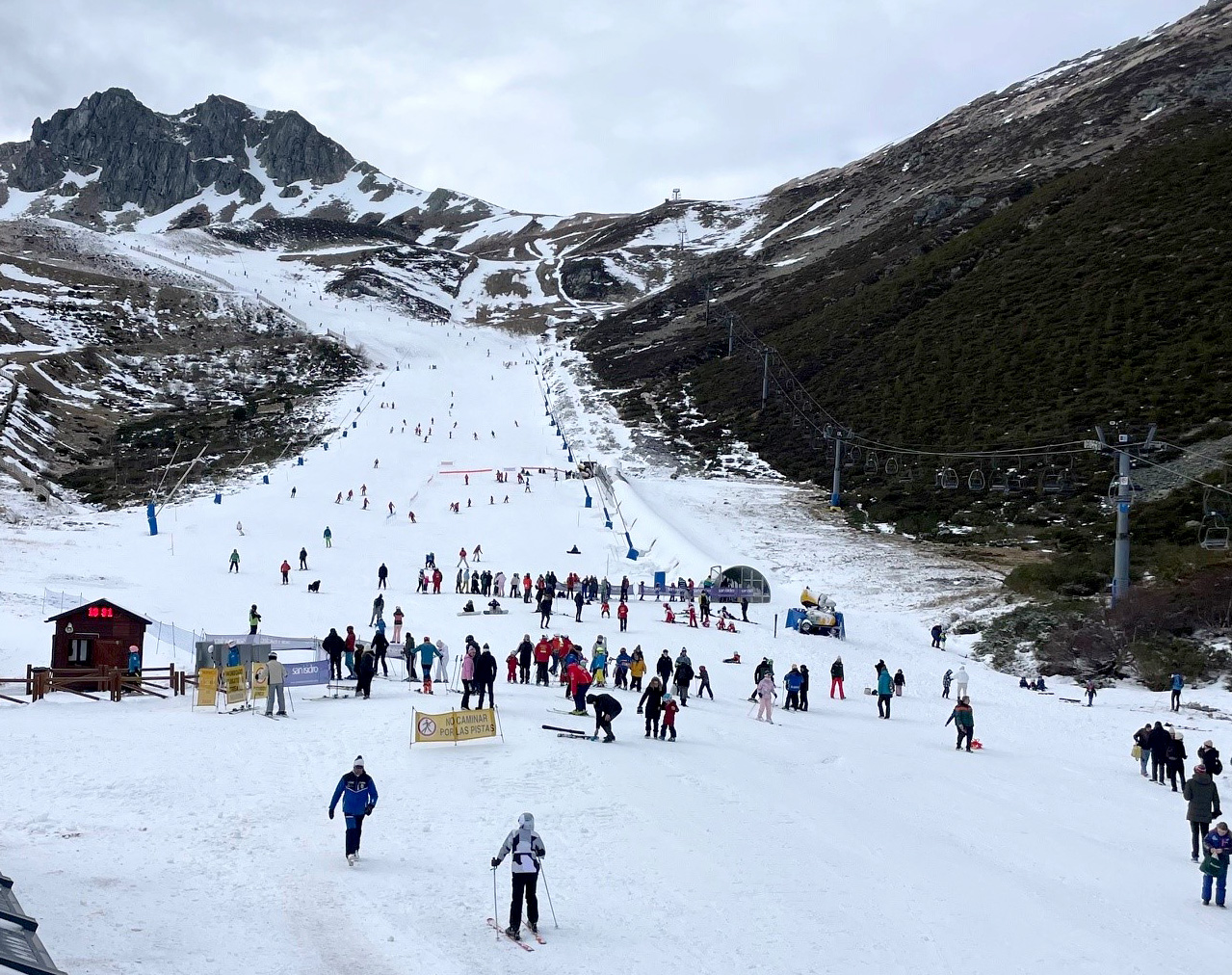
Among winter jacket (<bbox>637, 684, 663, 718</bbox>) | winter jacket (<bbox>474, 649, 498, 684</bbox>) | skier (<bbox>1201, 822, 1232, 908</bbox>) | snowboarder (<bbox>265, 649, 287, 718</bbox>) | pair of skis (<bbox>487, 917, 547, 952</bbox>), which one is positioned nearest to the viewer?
pair of skis (<bbox>487, 917, 547, 952</bbox>)

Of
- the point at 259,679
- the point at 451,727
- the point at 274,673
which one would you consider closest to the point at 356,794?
the point at 451,727

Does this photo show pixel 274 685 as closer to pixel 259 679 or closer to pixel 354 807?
pixel 259 679

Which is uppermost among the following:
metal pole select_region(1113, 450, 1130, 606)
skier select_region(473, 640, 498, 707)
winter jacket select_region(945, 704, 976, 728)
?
metal pole select_region(1113, 450, 1130, 606)

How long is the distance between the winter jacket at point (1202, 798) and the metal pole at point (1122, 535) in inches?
760

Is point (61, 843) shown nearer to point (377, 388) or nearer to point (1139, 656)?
point (1139, 656)

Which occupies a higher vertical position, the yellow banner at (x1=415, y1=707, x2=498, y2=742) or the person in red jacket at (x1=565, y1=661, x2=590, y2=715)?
the person in red jacket at (x1=565, y1=661, x2=590, y2=715)

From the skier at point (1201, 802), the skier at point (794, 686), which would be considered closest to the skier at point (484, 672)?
the skier at point (794, 686)

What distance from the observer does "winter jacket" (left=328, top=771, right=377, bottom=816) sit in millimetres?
10242

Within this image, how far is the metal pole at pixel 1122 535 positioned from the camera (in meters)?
30.4

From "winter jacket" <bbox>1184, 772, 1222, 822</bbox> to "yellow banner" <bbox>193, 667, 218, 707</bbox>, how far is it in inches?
604

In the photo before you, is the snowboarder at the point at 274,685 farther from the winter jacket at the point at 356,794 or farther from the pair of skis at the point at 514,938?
the pair of skis at the point at 514,938

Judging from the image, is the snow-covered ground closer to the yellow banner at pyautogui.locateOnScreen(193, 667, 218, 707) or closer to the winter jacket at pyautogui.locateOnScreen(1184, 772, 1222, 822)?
the winter jacket at pyautogui.locateOnScreen(1184, 772, 1222, 822)

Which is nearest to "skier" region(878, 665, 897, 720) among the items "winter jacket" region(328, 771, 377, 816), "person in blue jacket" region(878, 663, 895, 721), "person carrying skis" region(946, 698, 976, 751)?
"person in blue jacket" region(878, 663, 895, 721)

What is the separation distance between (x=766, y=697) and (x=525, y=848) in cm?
1092
